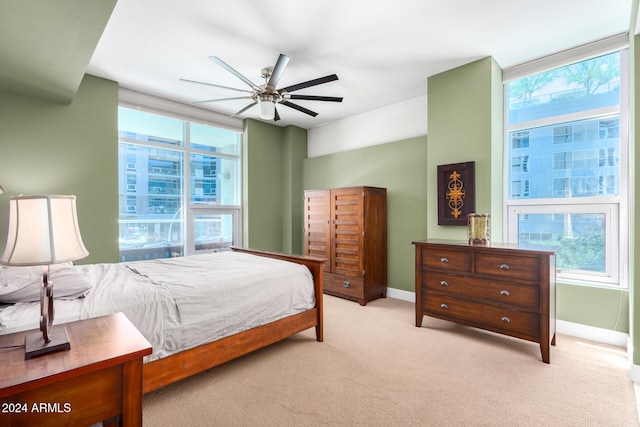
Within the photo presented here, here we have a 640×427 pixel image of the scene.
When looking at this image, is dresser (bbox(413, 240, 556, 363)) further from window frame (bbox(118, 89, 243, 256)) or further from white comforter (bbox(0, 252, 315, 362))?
window frame (bbox(118, 89, 243, 256))

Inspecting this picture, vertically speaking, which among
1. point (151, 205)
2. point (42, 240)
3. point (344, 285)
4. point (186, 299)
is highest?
point (151, 205)

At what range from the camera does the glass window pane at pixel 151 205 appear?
4.18 meters

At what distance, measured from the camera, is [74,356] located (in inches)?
43.3

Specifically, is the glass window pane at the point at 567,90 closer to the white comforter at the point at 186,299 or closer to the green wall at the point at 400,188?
the green wall at the point at 400,188

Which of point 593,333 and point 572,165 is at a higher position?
point 572,165

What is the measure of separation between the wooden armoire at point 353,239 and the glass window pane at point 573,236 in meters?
1.78

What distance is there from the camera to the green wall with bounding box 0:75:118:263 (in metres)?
3.25

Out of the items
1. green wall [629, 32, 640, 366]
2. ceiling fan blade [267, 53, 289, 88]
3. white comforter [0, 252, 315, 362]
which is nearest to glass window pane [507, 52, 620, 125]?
green wall [629, 32, 640, 366]

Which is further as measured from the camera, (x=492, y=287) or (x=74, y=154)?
(x=74, y=154)

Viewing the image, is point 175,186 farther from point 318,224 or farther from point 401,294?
point 401,294

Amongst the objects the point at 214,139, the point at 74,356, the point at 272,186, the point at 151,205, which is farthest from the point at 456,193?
the point at 151,205

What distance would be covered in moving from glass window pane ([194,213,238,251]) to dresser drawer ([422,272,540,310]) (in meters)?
3.41

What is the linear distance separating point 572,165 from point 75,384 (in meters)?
4.18

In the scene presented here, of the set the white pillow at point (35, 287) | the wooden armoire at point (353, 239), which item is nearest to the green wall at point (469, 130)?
the wooden armoire at point (353, 239)
